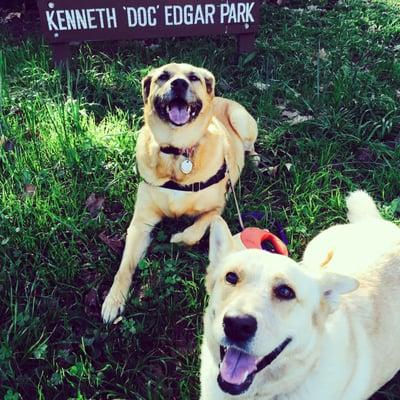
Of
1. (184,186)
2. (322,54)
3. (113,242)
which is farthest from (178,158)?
(322,54)

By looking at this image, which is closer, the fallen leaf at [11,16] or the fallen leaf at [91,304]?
the fallen leaf at [91,304]

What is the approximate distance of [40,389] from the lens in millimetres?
2160

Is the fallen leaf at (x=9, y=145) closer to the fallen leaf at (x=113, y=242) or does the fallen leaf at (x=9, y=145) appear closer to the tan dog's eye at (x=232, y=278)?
the fallen leaf at (x=113, y=242)

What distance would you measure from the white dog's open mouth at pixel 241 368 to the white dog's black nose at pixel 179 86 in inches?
65.0

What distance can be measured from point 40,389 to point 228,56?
347 centimetres

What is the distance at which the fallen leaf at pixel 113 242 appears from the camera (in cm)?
291

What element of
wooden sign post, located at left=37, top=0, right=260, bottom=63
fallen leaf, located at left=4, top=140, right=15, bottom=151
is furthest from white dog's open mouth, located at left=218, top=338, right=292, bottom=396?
wooden sign post, located at left=37, top=0, right=260, bottom=63

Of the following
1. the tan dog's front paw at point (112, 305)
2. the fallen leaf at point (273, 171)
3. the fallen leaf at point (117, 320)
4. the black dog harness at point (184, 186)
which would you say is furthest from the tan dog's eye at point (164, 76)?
the fallen leaf at point (117, 320)

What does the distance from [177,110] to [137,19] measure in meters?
1.84

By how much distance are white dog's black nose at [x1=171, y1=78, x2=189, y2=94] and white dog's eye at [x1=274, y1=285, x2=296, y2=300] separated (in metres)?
1.55

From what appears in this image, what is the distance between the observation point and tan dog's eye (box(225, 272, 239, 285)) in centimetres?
179

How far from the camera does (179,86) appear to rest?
290cm

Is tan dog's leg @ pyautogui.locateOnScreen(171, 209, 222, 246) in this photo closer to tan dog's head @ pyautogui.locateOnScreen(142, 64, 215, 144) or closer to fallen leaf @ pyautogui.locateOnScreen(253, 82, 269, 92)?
tan dog's head @ pyautogui.locateOnScreen(142, 64, 215, 144)

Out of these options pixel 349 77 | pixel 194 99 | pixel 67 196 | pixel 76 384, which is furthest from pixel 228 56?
pixel 76 384
